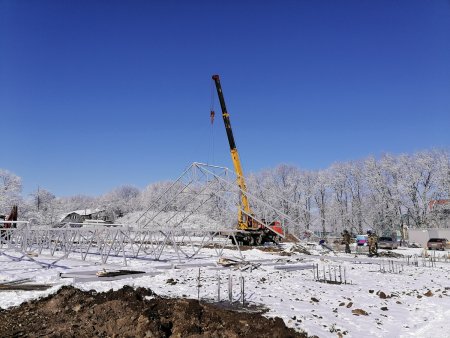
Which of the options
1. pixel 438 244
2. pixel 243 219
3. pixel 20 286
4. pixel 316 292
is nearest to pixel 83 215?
pixel 243 219

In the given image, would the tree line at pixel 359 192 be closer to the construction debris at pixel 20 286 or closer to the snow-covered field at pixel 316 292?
the snow-covered field at pixel 316 292

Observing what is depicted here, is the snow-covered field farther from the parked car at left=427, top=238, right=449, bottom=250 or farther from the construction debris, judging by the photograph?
the parked car at left=427, top=238, right=449, bottom=250

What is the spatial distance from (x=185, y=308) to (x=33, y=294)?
5.26 meters

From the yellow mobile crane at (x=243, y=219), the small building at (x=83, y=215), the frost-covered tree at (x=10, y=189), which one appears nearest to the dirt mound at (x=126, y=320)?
the yellow mobile crane at (x=243, y=219)

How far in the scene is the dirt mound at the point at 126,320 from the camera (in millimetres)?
6848

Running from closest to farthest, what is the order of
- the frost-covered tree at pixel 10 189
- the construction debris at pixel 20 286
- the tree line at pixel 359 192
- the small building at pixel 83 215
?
the construction debris at pixel 20 286, the tree line at pixel 359 192, the frost-covered tree at pixel 10 189, the small building at pixel 83 215

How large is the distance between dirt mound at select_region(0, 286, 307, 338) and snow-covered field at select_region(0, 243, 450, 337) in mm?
1215

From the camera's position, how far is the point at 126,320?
281 inches

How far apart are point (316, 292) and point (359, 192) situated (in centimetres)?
4820

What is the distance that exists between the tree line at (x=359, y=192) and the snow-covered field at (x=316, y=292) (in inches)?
1025

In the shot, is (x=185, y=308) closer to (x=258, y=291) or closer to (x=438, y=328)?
(x=258, y=291)

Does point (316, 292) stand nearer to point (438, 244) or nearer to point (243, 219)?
point (243, 219)

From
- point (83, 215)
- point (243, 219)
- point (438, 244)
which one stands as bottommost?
point (438, 244)

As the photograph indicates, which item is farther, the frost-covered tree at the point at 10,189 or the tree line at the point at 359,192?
the frost-covered tree at the point at 10,189
